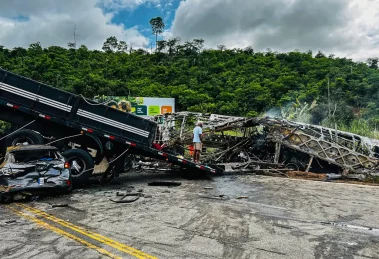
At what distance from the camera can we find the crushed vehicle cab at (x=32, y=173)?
8.32 metres

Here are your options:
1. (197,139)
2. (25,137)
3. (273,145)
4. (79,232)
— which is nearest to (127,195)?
(79,232)

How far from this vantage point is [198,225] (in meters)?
6.21

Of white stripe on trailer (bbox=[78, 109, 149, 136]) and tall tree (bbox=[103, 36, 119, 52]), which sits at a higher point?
tall tree (bbox=[103, 36, 119, 52])

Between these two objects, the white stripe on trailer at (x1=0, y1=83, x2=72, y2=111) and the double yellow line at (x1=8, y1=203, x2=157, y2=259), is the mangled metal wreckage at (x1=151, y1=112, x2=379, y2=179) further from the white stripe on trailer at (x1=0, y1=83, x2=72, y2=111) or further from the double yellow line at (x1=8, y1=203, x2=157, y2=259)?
the double yellow line at (x1=8, y1=203, x2=157, y2=259)

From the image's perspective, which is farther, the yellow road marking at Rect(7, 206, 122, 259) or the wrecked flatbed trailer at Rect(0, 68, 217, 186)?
the wrecked flatbed trailer at Rect(0, 68, 217, 186)

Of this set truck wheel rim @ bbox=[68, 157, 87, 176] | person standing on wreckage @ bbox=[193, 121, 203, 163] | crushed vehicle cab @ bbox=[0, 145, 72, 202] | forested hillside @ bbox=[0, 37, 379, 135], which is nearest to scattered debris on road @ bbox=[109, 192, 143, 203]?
crushed vehicle cab @ bbox=[0, 145, 72, 202]

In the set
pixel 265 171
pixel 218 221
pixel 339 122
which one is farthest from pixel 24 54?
pixel 218 221

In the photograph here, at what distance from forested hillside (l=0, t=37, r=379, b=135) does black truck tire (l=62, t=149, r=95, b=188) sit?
2515 cm

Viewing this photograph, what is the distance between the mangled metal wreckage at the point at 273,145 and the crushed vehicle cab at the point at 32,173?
6053 millimetres

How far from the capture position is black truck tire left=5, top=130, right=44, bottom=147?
35.1ft

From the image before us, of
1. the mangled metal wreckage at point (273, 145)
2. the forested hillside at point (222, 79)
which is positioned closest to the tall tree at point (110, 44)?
the forested hillside at point (222, 79)

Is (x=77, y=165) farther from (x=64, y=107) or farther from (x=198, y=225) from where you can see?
(x=198, y=225)

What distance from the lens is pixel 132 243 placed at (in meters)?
5.15

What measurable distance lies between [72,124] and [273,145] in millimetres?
8989
